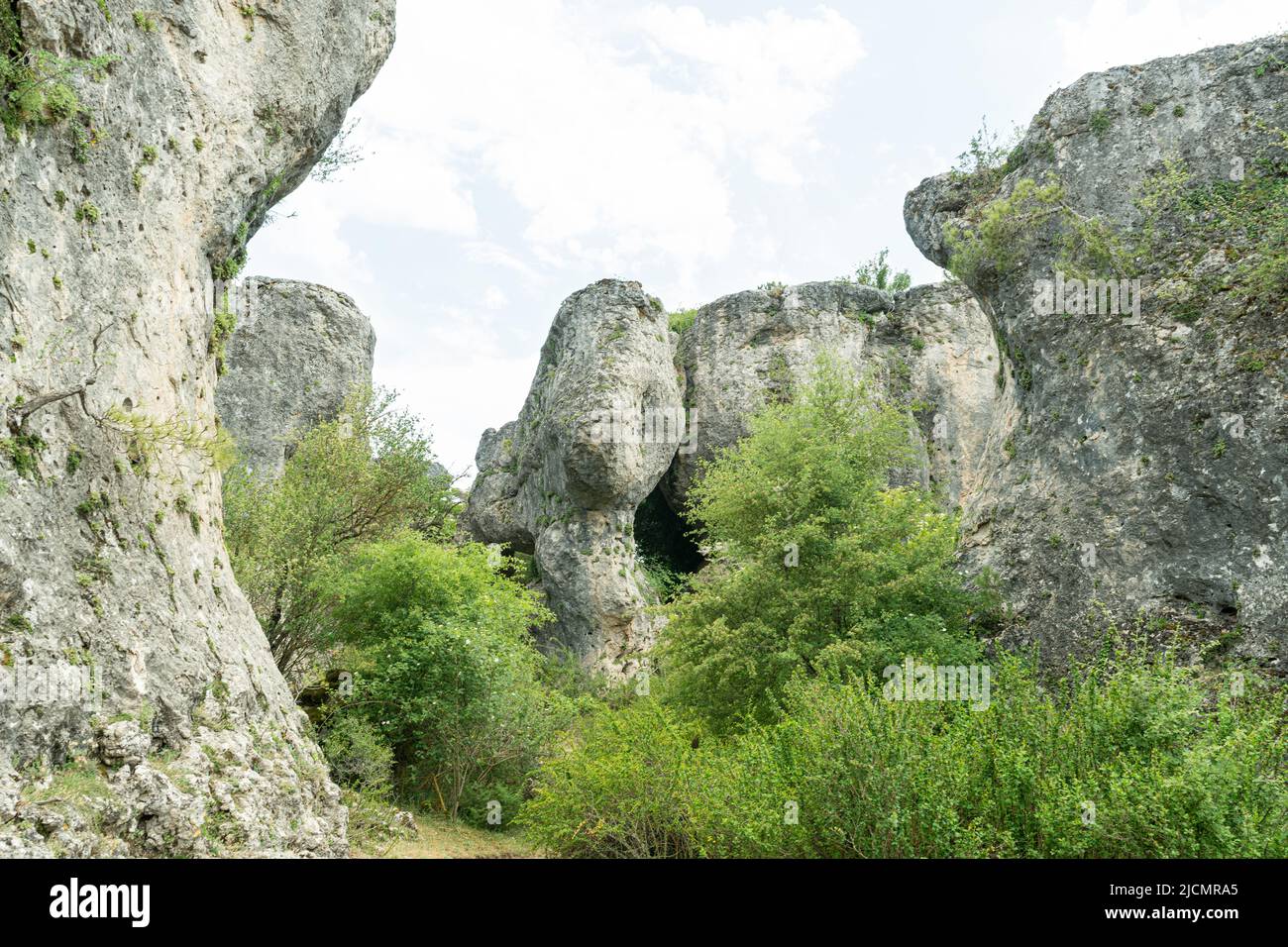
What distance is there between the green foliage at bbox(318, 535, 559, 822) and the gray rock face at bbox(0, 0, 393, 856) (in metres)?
6.44

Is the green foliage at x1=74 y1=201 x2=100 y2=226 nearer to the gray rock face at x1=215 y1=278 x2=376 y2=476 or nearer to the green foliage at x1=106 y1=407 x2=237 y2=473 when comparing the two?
the green foliage at x1=106 y1=407 x2=237 y2=473

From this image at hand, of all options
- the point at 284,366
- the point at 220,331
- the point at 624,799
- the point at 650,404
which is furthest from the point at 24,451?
the point at 650,404

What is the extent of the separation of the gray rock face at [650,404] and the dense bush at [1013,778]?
16.6m

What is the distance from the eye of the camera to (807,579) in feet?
62.1

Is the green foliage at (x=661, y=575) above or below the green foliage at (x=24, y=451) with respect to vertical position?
below

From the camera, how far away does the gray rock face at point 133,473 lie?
28.9 ft

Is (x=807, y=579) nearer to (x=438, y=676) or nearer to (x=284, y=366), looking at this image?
(x=438, y=676)

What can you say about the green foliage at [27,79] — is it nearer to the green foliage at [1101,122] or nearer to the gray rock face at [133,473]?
the gray rock face at [133,473]

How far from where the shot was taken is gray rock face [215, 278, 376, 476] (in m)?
28.5

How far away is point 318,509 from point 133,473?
12516mm

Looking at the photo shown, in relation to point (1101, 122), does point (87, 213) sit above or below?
below

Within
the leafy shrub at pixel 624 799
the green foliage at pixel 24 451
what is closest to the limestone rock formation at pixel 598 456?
the leafy shrub at pixel 624 799

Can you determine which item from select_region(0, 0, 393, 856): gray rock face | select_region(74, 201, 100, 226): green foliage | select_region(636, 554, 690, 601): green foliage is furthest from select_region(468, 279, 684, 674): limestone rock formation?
select_region(74, 201, 100, 226): green foliage

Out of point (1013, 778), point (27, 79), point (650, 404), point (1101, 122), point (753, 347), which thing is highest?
point (1101, 122)
